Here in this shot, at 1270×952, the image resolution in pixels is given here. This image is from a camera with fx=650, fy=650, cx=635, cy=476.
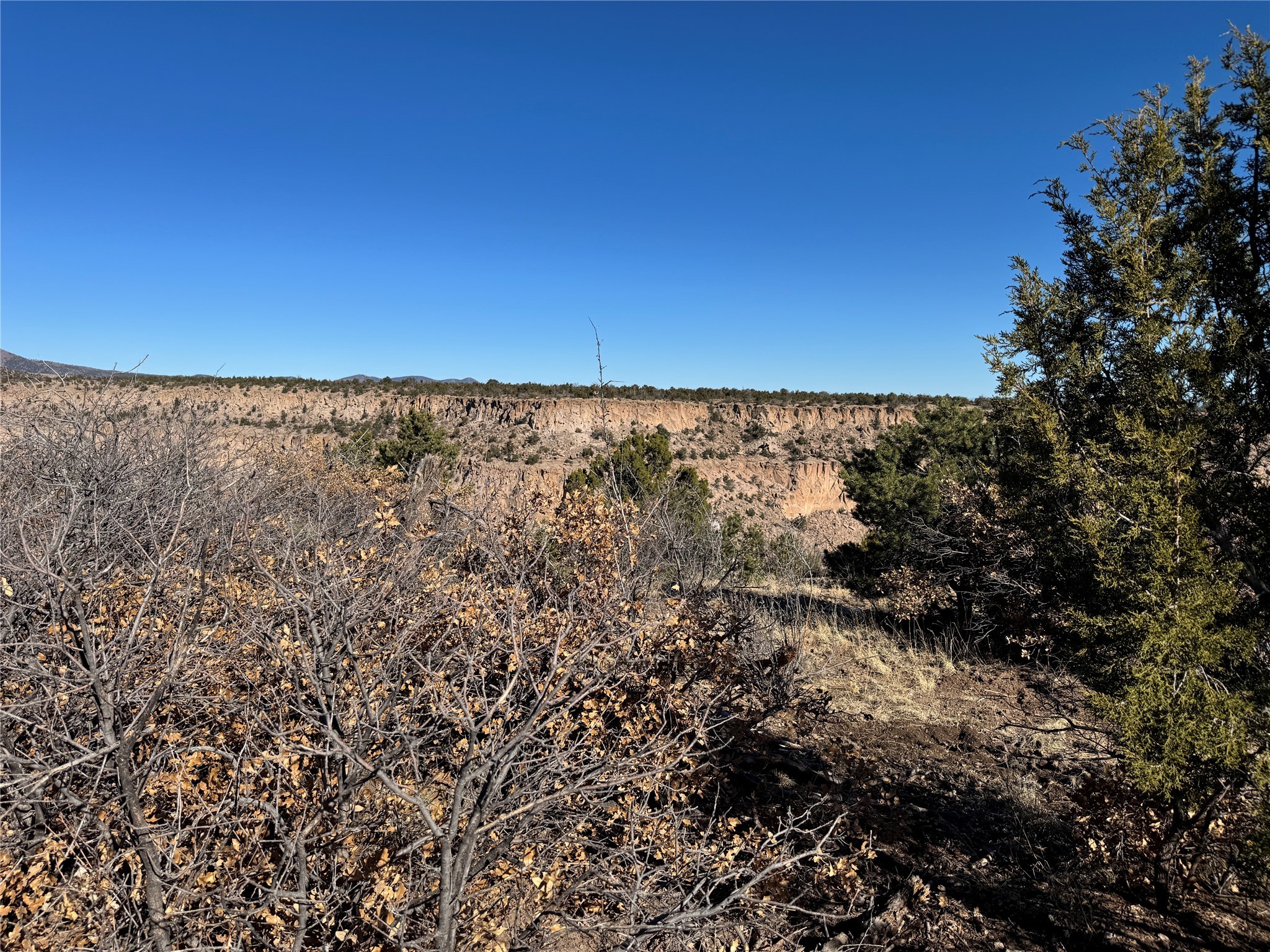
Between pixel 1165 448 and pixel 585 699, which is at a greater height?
pixel 1165 448

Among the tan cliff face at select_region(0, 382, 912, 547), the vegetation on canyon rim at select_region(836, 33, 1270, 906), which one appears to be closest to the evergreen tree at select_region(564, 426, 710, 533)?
the vegetation on canyon rim at select_region(836, 33, 1270, 906)

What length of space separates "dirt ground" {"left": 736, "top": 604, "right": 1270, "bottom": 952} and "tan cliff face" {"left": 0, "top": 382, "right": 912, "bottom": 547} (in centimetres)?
2488

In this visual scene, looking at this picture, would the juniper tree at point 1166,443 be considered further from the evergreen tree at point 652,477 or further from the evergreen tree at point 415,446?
the evergreen tree at point 415,446

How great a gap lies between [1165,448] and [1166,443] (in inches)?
1.8

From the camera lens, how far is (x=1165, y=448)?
3047 mm

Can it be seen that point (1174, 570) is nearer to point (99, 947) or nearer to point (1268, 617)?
point (1268, 617)

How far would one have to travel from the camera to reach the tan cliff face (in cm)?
3525

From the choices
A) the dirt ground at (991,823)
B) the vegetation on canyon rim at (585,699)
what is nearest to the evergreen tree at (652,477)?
the dirt ground at (991,823)

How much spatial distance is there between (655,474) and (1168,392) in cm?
1267

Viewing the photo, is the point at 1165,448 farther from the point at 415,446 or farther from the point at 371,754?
the point at 415,446

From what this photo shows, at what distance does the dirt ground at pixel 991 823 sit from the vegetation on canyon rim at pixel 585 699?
0.07 meters

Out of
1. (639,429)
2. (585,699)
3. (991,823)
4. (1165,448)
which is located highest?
(639,429)

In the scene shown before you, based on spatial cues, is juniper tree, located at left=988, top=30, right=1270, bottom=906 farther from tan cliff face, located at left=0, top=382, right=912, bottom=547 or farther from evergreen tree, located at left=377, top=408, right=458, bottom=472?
tan cliff face, located at left=0, top=382, right=912, bottom=547

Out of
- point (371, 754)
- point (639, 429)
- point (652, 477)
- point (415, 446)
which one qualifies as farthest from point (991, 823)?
point (639, 429)
